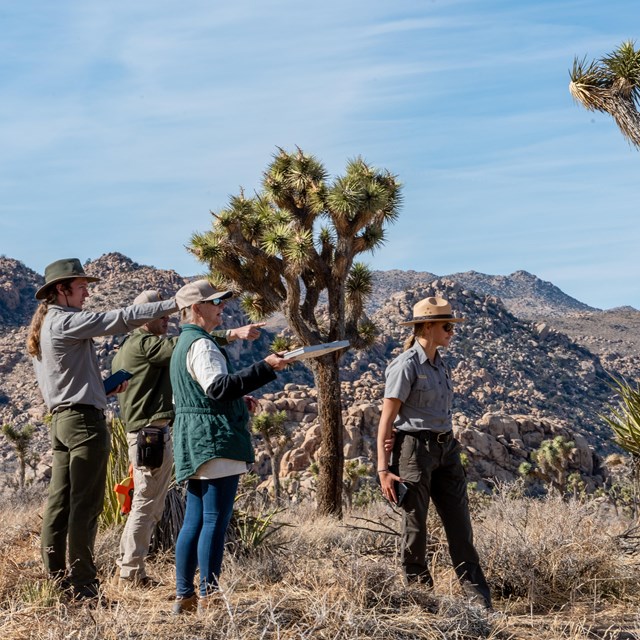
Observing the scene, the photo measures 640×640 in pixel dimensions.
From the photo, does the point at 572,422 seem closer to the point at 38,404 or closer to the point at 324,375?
the point at 38,404

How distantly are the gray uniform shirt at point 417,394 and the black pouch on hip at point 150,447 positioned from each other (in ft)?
4.81

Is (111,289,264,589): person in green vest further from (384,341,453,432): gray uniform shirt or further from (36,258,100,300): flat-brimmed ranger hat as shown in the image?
(384,341,453,432): gray uniform shirt

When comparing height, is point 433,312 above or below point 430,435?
above

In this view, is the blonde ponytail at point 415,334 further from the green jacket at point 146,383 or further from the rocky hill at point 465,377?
the rocky hill at point 465,377

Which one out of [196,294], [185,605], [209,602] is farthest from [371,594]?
[196,294]

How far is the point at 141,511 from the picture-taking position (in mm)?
5730

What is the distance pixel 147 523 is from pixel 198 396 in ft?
5.64

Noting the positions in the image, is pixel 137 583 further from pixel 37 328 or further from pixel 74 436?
pixel 37 328

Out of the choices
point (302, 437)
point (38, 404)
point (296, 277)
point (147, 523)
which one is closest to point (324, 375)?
point (296, 277)

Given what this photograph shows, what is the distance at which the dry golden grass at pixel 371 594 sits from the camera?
4000 mm

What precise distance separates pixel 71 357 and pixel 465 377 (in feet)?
178

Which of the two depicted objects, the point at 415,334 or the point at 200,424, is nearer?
the point at 200,424

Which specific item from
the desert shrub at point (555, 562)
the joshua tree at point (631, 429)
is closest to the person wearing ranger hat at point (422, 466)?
the desert shrub at point (555, 562)

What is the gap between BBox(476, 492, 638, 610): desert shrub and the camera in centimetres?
543
